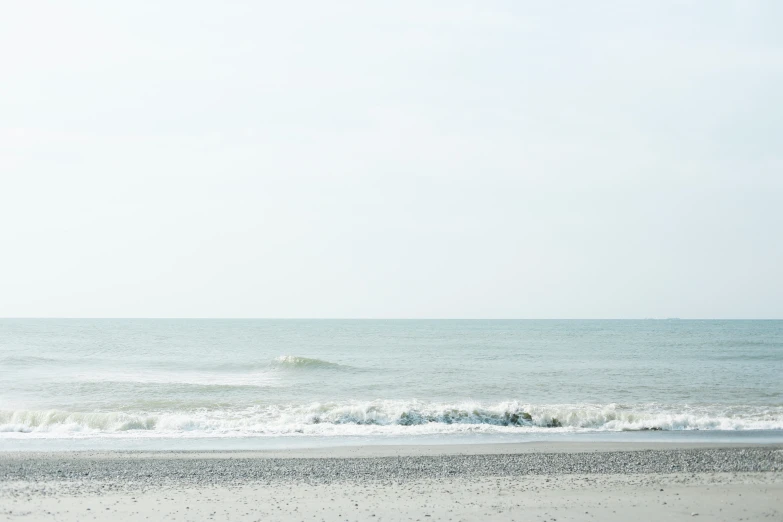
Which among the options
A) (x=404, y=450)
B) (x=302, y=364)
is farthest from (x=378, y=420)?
(x=302, y=364)

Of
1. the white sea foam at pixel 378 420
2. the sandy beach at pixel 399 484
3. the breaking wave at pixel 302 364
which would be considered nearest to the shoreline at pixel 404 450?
the sandy beach at pixel 399 484

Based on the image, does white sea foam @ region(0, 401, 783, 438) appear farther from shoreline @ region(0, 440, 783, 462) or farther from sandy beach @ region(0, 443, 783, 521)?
sandy beach @ region(0, 443, 783, 521)

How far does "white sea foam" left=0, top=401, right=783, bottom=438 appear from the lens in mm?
20500

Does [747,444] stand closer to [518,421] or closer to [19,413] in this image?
[518,421]

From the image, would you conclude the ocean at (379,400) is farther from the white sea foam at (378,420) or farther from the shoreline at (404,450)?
the shoreline at (404,450)

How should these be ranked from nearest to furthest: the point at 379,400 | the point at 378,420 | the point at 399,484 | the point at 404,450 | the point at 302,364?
the point at 399,484 < the point at 404,450 < the point at 378,420 < the point at 379,400 < the point at 302,364

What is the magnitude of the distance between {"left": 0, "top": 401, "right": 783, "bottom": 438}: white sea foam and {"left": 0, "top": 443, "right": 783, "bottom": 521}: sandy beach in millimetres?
4288

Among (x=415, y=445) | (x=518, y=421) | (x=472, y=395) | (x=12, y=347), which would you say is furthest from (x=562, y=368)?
(x=12, y=347)

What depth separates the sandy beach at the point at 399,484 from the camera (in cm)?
1020

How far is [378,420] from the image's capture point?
899 inches

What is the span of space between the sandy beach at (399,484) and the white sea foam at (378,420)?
4.29 m

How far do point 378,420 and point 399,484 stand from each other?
1067 centimetres

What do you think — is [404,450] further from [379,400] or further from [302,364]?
[302,364]

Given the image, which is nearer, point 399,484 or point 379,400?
Answer: point 399,484
